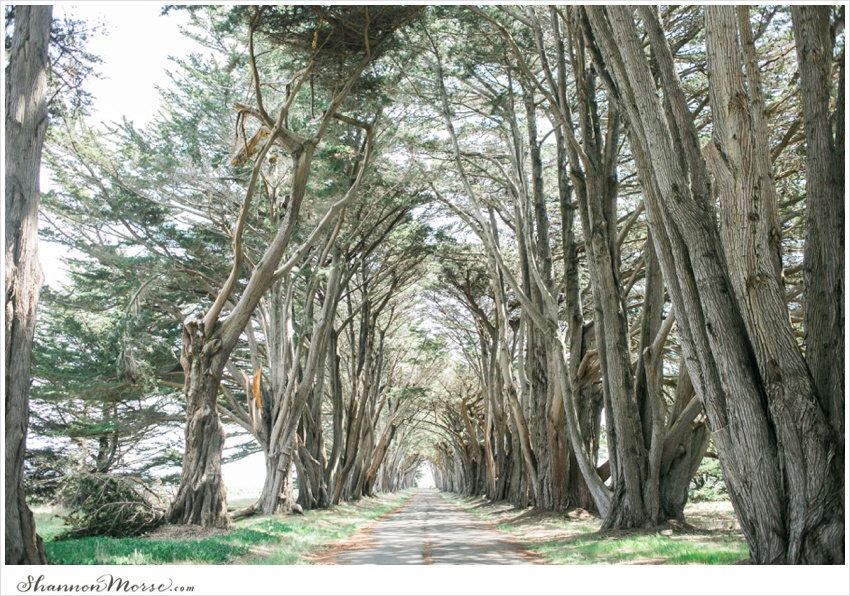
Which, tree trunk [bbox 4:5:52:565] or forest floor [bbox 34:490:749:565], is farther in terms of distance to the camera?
forest floor [bbox 34:490:749:565]

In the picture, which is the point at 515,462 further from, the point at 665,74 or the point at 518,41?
the point at 665,74

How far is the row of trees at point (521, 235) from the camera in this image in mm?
4984

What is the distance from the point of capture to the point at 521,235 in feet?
43.5

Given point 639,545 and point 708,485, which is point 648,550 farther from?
point 708,485

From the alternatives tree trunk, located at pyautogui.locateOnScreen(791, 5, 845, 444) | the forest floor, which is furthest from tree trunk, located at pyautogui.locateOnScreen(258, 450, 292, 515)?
tree trunk, located at pyautogui.locateOnScreen(791, 5, 845, 444)

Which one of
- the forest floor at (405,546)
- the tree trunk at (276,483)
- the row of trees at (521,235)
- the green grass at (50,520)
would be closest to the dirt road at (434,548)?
the forest floor at (405,546)

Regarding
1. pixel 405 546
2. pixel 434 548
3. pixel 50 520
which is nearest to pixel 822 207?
pixel 434 548

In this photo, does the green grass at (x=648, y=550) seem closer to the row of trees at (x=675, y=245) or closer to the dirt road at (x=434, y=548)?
the dirt road at (x=434, y=548)

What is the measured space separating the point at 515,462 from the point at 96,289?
12.3 m

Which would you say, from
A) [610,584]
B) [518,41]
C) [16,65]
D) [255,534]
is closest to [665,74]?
[610,584]

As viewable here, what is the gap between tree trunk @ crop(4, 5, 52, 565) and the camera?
457 cm

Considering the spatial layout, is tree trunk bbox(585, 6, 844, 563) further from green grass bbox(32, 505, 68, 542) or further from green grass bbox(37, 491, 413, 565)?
green grass bbox(32, 505, 68, 542)

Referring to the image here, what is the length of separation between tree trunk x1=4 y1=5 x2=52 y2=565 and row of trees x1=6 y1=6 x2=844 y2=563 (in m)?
0.23

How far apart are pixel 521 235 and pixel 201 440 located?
715 centimetres
